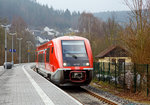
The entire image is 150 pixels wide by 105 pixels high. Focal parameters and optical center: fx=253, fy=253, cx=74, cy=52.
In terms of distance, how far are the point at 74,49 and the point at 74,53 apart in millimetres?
364

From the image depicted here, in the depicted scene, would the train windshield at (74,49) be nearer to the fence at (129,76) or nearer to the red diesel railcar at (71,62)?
the red diesel railcar at (71,62)

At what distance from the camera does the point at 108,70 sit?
69.2 ft

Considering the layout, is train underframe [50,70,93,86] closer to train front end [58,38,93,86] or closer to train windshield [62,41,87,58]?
train front end [58,38,93,86]

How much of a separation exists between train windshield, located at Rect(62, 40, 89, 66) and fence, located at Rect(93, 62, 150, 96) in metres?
3.12

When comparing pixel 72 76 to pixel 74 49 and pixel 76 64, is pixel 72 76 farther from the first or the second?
pixel 74 49

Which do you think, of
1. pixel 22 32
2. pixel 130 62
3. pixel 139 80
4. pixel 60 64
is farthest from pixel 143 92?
pixel 22 32

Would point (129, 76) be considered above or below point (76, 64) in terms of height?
below

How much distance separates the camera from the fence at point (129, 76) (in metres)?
14.7

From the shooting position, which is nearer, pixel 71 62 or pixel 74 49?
pixel 71 62

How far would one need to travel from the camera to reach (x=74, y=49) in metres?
15.8

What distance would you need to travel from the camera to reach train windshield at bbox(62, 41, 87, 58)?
50.7ft

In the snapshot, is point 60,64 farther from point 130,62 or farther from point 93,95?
point 130,62

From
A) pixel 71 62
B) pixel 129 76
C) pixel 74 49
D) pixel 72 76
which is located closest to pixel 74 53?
pixel 74 49

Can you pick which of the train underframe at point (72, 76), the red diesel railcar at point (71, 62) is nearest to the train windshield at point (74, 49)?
the red diesel railcar at point (71, 62)
